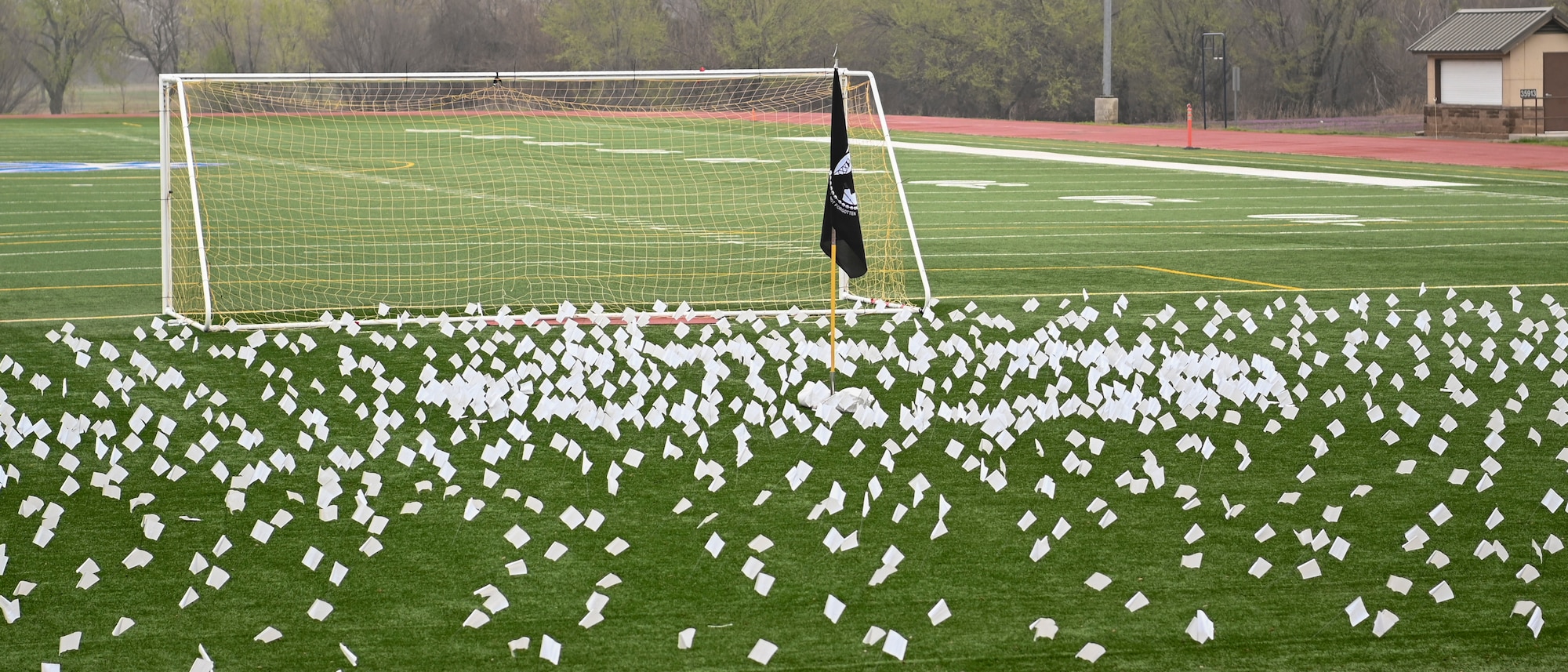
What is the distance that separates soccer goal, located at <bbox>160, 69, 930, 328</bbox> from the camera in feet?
37.4

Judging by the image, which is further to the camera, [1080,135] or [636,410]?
[1080,135]

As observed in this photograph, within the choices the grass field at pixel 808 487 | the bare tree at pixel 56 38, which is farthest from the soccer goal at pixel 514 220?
the bare tree at pixel 56 38

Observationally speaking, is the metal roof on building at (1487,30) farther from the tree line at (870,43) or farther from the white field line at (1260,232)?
the tree line at (870,43)

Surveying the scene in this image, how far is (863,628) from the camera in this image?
4.45m

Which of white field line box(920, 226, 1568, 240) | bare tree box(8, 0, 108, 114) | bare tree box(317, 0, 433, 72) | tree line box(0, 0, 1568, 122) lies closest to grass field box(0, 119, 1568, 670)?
white field line box(920, 226, 1568, 240)

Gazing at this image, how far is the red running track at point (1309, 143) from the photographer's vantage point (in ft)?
94.8

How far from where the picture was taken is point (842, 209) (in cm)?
769

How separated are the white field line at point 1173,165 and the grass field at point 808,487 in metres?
9.11

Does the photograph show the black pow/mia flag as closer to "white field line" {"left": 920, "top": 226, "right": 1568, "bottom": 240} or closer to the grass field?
the grass field

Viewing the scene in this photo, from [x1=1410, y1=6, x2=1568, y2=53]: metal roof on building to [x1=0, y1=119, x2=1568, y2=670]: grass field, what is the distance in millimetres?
25179

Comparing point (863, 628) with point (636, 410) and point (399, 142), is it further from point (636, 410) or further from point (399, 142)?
point (399, 142)

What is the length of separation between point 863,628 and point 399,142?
33.9m

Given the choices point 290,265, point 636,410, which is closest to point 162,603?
point 636,410

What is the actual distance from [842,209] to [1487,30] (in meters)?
31.8
